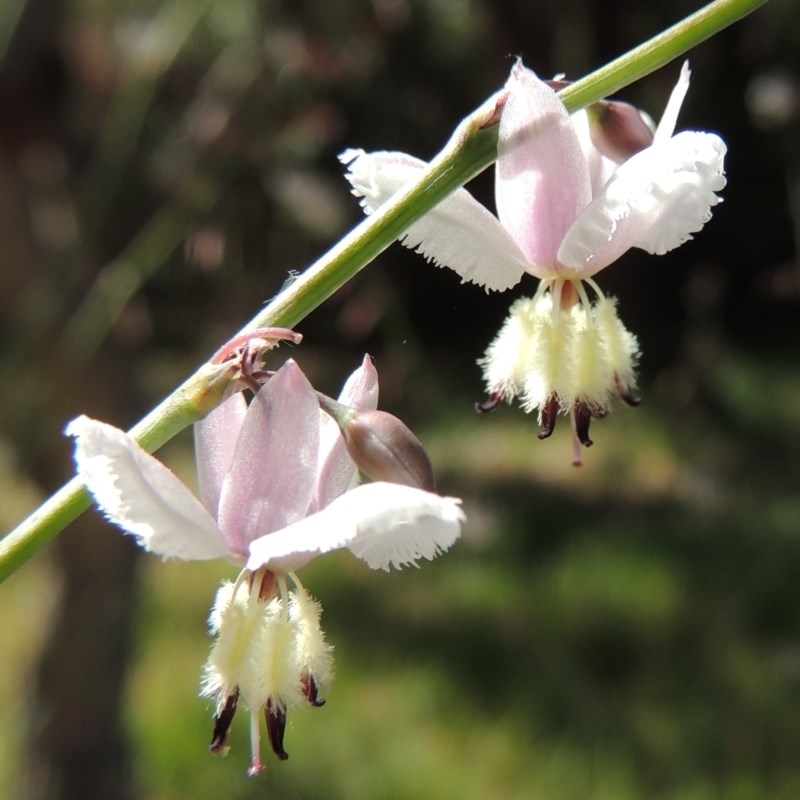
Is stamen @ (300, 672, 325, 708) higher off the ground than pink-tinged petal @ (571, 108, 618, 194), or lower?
lower

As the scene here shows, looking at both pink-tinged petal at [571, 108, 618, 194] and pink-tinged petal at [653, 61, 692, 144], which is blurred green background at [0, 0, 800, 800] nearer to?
pink-tinged petal at [571, 108, 618, 194]

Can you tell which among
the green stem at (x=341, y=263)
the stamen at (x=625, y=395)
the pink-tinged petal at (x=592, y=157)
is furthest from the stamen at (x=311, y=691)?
the pink-tinged petal at (x=592, y=157)

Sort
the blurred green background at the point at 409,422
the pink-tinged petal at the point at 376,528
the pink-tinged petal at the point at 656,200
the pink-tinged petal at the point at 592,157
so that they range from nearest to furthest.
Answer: the pink-tinged petal at the point at 376,528 < the pink-tinged petal at the point at 656,200 < the pink-tinged petal at the point at 592,157 < the blurred green background at the point at 409,422

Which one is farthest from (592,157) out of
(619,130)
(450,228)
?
(450,228)

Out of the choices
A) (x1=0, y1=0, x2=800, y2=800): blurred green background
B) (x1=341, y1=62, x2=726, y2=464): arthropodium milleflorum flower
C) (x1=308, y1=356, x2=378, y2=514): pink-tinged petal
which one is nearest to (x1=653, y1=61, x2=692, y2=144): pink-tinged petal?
(x1=341, y1=62, x2=726, y2=464): arthropodium milleflorum flower

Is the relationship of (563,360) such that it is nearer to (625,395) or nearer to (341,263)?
(625,395)

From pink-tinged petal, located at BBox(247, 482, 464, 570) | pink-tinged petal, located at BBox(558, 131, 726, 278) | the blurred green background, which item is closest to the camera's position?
pink-tinged petal, located at BBox(247, 482, 464, 570)

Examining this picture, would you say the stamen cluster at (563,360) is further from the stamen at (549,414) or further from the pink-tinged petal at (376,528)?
the pink-tinged petal at (376,528)
